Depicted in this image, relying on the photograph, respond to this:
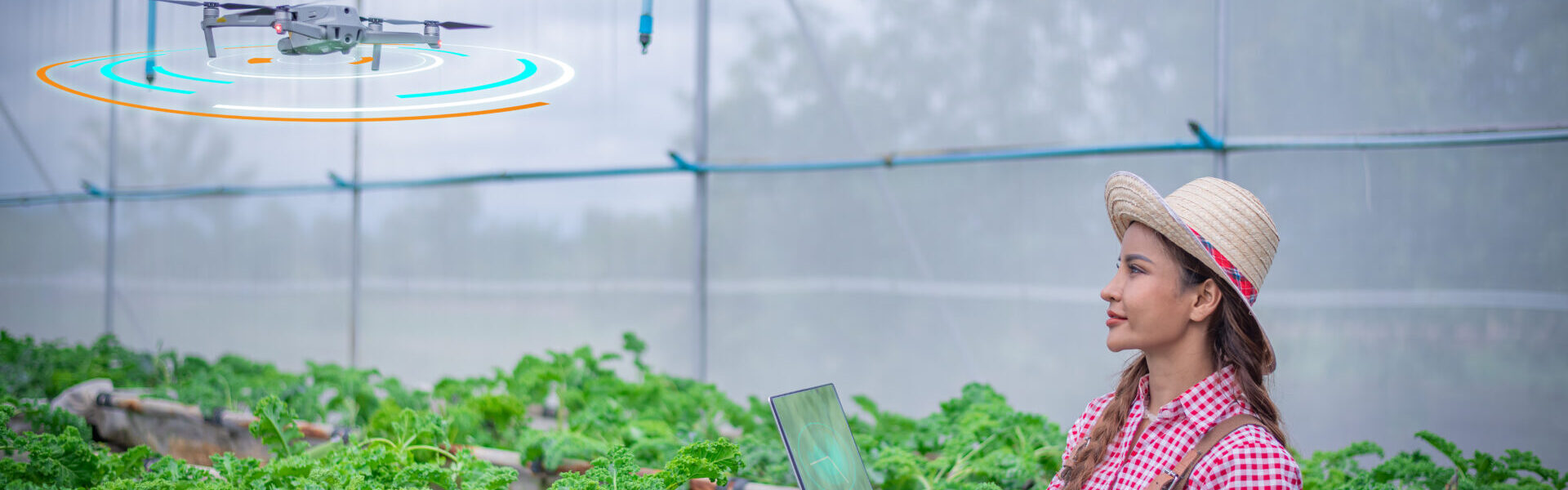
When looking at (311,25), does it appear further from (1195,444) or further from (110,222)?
(110,222)

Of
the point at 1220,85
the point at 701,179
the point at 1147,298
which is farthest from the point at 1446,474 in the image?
the point at 701,179

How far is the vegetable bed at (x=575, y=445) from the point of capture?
2.37m

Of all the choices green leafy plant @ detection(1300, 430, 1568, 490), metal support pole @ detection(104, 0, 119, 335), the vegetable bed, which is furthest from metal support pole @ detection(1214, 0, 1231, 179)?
metal support pole @ detection(104, 0, 119, 335)

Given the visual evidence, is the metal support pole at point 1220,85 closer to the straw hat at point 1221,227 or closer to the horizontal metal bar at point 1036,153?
the horizontal metal bar at point 1036,153

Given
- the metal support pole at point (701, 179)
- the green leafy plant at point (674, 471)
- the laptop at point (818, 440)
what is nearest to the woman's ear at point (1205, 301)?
the laptop at point (818, 440)

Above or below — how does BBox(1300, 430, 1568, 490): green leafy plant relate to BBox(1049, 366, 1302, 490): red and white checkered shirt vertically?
below

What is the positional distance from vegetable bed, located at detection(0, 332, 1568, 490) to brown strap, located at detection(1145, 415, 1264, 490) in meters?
0.74

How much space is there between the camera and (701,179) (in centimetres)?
484

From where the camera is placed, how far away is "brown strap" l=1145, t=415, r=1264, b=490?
1333 millimetres

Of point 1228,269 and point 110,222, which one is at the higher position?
point 1228,269

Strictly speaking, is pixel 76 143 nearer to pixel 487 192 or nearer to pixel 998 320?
pixel 487 192

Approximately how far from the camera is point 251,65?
1.66 metres

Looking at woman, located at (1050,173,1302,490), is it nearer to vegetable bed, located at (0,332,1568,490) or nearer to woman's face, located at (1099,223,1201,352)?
woman's face, located at (1099,223,1201,352)

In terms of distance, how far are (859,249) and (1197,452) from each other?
10.4 ft
